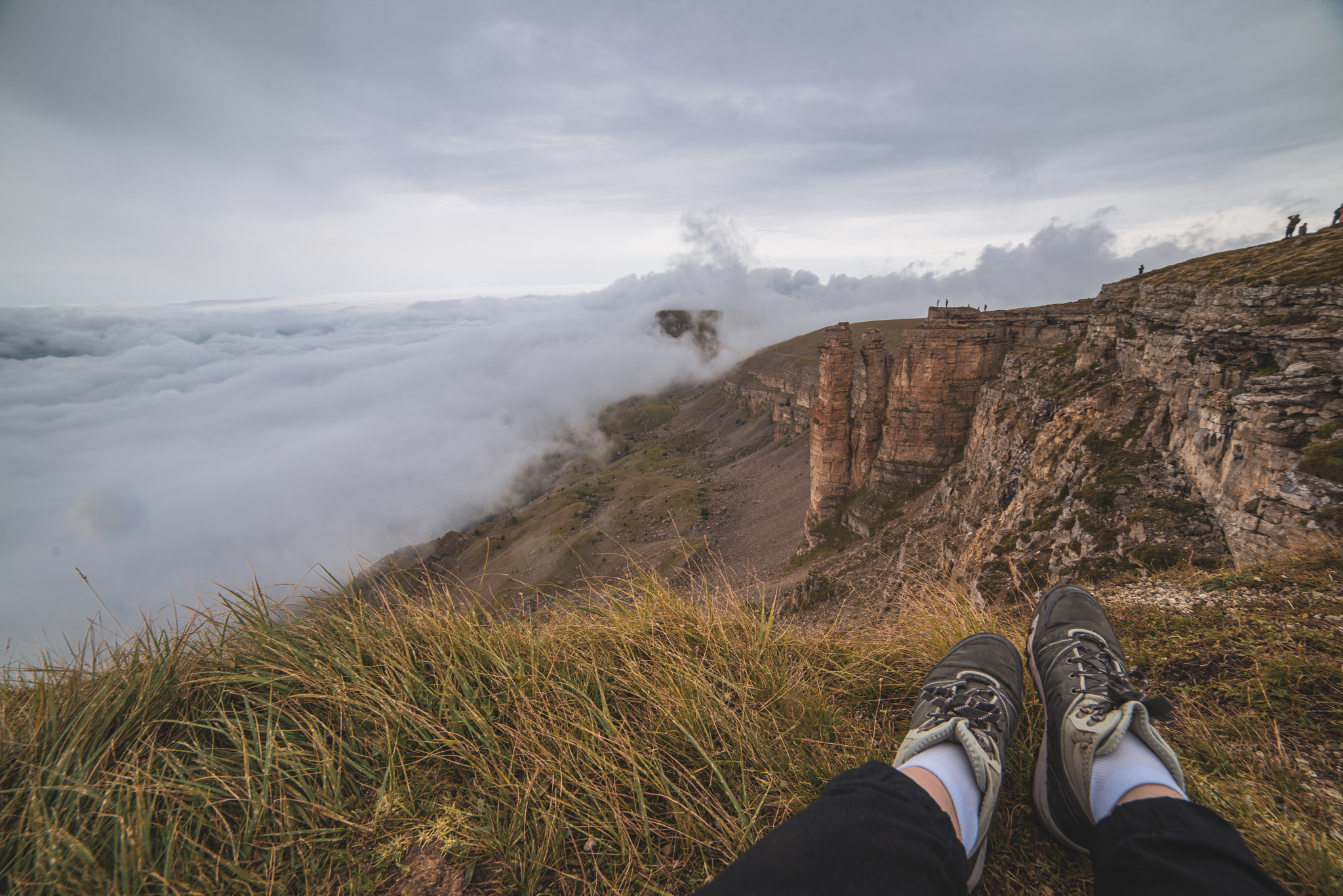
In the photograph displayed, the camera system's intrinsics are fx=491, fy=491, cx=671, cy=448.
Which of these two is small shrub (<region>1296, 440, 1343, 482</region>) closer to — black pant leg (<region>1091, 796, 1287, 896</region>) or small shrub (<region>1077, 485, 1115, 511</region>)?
small shrub (<region>1077, 485, 1115, 511</region>)

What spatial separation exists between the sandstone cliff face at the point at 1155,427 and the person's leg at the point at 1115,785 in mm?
1143

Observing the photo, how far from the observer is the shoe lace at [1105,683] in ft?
7.43

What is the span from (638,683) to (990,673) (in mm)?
2098

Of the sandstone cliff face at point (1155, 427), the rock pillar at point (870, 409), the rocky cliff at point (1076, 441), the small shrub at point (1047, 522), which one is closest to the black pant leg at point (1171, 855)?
the rocky cliff at point (1076, 441)

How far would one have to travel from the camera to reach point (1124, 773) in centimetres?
227

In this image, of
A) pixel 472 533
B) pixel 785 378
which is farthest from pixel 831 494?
pixel 785 378

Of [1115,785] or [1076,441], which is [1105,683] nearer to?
[1115,785]

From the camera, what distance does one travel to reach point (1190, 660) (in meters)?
3.18

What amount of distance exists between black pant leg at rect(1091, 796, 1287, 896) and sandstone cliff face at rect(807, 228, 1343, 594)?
2417 mm

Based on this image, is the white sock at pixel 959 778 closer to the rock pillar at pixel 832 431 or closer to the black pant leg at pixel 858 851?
the black pant leg at pixel 858 851

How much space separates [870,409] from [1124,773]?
139 ft

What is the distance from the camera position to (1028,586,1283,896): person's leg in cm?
167

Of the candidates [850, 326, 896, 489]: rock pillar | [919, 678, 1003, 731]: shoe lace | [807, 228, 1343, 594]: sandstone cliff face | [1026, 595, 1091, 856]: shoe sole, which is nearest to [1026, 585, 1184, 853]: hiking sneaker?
[1026, 595, 1091, 856]: shoe sole

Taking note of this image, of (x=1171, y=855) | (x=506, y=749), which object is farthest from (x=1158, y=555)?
(x=506, y=749)
